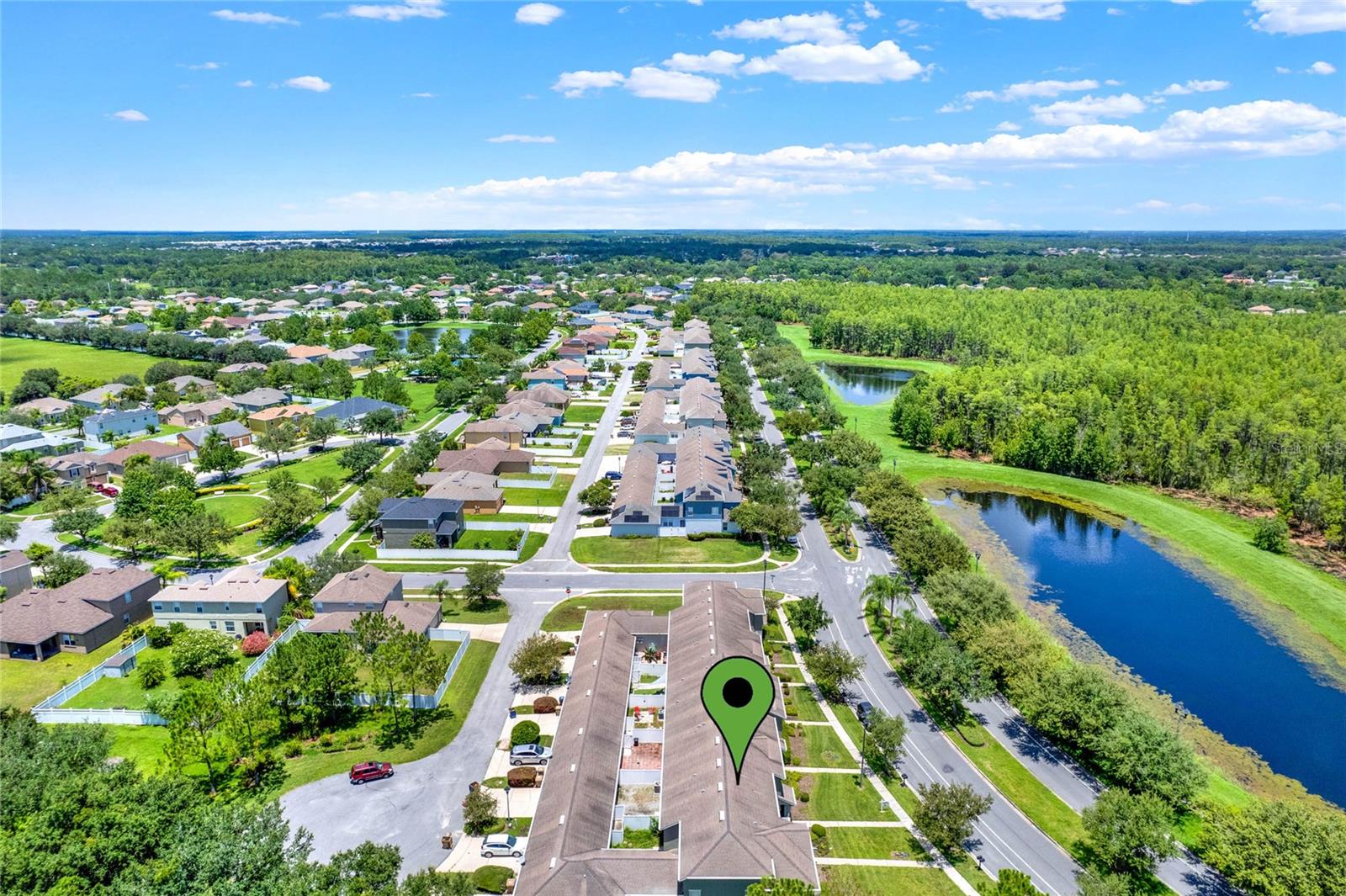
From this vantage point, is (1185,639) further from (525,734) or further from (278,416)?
(278,416)

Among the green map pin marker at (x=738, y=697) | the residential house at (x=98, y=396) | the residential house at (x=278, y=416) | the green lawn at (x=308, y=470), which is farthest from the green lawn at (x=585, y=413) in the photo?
the green map pin marker at (x=738, y=697)

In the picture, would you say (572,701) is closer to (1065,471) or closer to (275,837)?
(275,837)

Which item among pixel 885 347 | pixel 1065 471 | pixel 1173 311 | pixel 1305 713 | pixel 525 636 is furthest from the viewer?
pixel 885 347

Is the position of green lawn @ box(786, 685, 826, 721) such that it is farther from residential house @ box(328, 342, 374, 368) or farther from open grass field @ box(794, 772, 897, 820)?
residential house @ box(328, 342, 374, 368)

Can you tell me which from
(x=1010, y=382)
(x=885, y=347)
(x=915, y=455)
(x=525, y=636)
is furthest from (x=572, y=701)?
(x=885, y=347)

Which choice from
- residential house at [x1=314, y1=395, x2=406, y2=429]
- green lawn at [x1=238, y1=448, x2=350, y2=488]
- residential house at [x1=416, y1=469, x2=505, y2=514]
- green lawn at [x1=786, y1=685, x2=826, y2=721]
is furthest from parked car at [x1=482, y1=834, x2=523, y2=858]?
residential house at [x1=314, y1=395, x2=406, y2=429]

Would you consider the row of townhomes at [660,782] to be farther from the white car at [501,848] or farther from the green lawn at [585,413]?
the green lawn at [585,413]

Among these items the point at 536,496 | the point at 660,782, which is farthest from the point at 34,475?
the point at 660,782

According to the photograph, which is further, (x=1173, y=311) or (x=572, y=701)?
(x=1173, y=311)
